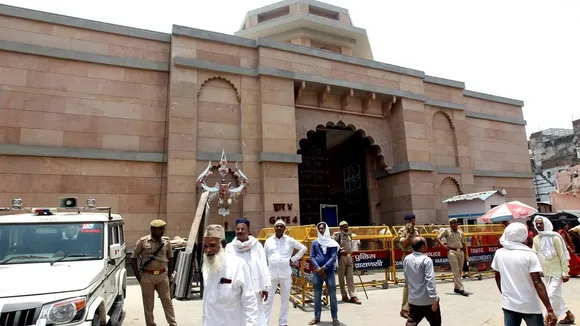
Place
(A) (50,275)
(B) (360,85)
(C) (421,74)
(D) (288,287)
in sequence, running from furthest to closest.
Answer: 1. (C) (421,74)
2. (B) (360,85)
3. (D) (288,287)
4. (A) (50,275)

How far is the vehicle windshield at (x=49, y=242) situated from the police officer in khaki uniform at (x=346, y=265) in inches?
196

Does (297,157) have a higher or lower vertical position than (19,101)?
lower

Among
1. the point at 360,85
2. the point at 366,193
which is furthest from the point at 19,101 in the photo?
the point at 366,193

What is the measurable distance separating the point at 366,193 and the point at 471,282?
27.5ft

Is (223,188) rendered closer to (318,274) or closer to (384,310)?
(318,274)

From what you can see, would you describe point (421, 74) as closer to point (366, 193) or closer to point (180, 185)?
point (366, 193)

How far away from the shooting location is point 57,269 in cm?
450

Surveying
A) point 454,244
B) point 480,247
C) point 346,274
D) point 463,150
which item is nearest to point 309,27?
point 463,150

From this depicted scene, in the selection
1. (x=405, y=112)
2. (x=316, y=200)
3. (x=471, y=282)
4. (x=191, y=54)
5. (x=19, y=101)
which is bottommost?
(x=471, y=282)

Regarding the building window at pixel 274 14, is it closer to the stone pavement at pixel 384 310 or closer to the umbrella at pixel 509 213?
the umbrella at pixel 509 213

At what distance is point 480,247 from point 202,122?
32.7 feet

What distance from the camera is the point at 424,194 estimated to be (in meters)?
16.2

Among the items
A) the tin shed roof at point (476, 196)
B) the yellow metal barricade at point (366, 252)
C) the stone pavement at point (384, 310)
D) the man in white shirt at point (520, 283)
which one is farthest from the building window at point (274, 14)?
the man in white shirt at point (520, 283)

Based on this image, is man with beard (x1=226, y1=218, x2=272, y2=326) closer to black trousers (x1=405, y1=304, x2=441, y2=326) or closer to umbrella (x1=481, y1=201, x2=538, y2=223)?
black trousers (x1=405, y1=304, x2=441, y2=326)
